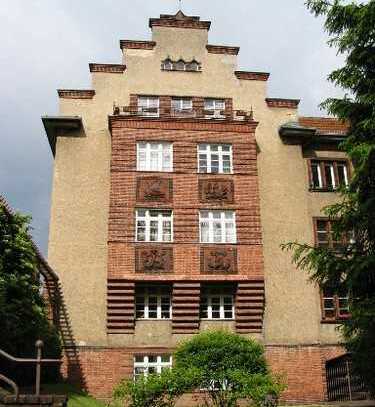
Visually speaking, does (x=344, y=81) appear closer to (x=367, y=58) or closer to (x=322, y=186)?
(x=367, y=58)

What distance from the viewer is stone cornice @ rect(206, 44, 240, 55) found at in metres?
29.4

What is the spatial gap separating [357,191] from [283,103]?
13.3m

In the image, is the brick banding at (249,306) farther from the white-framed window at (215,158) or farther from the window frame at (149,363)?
the white-framed window at (215,158)

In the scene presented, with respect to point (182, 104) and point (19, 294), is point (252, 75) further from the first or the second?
point (19, 294)

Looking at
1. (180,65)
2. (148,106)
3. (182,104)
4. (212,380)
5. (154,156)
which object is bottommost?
(212,380)

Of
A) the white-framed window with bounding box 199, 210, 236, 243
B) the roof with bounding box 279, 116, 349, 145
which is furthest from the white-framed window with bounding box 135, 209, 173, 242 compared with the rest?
the roof with bounding box 279, 116, 349, 145

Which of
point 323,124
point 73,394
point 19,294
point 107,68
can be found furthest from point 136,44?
point 73,394

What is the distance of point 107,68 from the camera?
2842 centimetres

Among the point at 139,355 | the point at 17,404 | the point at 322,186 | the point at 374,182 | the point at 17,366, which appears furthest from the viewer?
the point at 322,186

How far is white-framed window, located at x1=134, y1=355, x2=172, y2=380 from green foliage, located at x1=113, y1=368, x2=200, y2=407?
8.36 metres

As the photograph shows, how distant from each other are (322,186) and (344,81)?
38.2ft

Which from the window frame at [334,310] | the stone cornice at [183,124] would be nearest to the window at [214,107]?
the stone cornice at [183,124]

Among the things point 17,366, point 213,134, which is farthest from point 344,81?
point 17,366

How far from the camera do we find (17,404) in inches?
410
